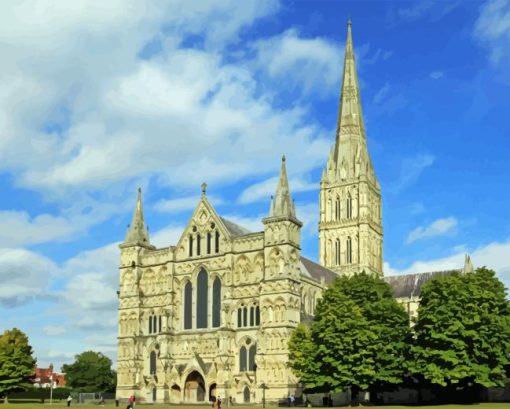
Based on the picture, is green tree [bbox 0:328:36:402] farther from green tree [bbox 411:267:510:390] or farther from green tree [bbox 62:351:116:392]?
green tree [bbox 411:267:510:390]

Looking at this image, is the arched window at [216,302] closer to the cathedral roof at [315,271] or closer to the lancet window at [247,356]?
the lancet window at [247,356]

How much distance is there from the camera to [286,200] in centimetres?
7938

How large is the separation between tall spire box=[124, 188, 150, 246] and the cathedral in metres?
0.15

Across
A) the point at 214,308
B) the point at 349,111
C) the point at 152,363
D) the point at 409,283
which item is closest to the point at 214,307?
the point at 214,308

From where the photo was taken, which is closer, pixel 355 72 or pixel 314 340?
pixel 314 340

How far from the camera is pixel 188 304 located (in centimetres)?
8350

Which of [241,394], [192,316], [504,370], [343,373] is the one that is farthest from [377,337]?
[192,316]

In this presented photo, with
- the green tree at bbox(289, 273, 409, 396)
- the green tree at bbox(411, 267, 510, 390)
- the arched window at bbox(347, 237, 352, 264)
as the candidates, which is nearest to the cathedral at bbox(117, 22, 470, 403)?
the green tree at bbox(289, 273, 409, 396)

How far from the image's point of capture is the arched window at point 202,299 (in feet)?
269

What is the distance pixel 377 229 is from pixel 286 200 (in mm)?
43645

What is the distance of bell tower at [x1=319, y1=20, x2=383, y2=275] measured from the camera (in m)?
114

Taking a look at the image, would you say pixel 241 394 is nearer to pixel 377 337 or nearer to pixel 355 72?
pixel 377 337

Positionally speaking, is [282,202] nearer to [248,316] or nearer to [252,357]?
[248,316]

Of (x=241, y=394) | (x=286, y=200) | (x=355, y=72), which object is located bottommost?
(x=241, y=394)
